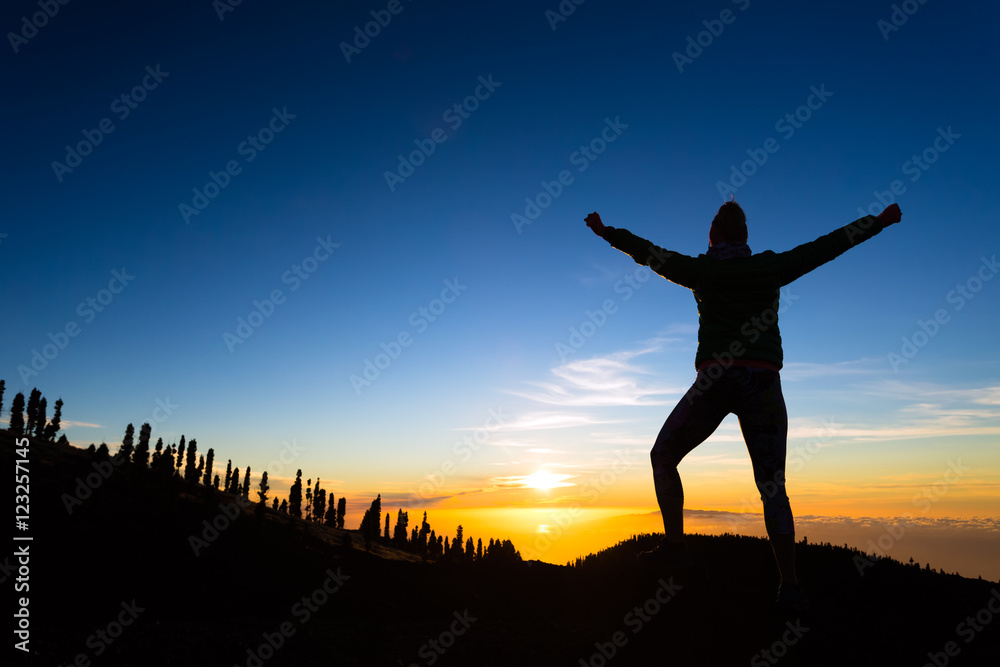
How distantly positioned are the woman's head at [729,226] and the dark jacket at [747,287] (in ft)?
1.20

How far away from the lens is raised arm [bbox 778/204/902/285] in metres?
4.48

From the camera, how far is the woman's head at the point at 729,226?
5023 mm

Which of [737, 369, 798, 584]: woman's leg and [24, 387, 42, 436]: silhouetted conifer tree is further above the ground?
[24, 387, 42, 436]: silhouetted conifer tree

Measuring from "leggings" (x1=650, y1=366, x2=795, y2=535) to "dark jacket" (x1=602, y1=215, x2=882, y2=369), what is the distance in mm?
171

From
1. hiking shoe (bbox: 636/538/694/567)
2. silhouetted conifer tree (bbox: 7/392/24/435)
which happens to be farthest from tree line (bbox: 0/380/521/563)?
hiking shoe (bbox: 636/538/694/567)

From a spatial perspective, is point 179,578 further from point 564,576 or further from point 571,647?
point 571,647

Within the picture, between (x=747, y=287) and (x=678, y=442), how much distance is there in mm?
1631

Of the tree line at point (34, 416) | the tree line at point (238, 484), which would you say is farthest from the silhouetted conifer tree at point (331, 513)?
the tree line at point (34, 416)

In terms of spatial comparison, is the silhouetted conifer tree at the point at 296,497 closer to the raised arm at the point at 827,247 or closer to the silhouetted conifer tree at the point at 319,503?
the silhouetted conifer tree at the point at 319,503

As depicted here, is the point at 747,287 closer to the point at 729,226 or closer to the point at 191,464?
the point at 729,226

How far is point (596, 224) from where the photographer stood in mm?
5059

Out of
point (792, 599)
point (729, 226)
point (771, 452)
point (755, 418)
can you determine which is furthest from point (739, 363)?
point (792, 599)

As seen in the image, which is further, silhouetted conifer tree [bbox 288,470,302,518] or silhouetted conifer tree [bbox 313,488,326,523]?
silhouetted conifer tree [bbox 313,488,326,523]

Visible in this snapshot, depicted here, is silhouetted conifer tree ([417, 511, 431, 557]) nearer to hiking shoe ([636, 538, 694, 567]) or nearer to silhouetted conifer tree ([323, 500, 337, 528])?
silhouetted conifer tree ([323, 500, 337, 528])
